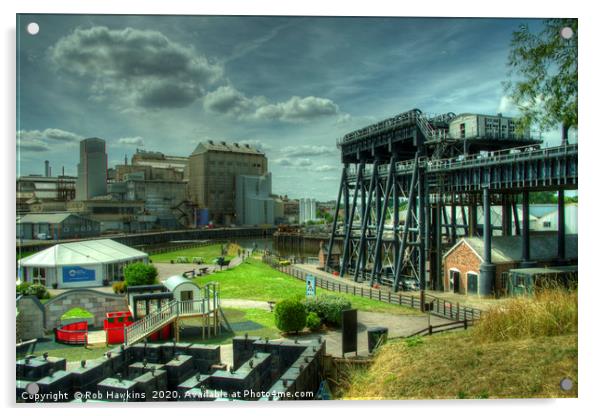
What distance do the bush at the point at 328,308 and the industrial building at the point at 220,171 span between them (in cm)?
448

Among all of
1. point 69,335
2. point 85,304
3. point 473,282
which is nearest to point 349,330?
point 69,335

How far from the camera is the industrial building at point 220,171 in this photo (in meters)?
13.9

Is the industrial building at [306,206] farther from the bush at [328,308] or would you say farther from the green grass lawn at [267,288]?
the bush at [328,308]

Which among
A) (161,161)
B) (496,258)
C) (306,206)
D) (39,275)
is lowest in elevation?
(496,258)

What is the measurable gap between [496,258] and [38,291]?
17.1 meters

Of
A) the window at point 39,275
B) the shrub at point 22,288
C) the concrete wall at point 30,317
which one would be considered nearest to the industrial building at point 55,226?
the window at point 39,275

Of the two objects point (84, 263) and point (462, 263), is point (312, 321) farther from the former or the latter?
point (462, 263)

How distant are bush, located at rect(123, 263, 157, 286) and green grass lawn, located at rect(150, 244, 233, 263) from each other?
125cm

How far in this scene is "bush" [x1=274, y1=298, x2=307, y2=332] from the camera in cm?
1317

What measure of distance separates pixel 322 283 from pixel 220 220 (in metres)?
8.79

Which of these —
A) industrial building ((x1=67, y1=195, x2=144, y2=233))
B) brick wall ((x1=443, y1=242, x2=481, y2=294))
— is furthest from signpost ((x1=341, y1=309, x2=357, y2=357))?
brick wall ((x1=443, y1=242, x2=481, y2=294))

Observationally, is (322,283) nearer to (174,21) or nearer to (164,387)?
(164,387)

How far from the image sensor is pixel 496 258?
18.7 metres

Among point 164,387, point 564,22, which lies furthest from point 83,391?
point 564,22
